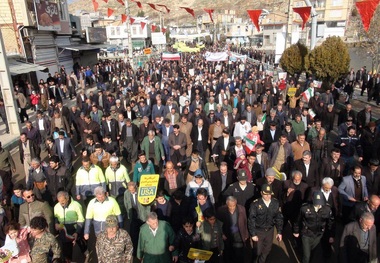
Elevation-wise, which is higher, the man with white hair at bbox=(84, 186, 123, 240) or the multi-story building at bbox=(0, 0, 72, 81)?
the multi-story building at bbox=(0, 0, 72, 81)

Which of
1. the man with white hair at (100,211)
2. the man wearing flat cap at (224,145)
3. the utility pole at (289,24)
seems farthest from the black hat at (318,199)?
the utility pole at (289,24)

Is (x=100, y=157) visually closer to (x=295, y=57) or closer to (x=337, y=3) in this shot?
(x=295, y=57)

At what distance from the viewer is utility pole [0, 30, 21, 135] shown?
11531 millimetres

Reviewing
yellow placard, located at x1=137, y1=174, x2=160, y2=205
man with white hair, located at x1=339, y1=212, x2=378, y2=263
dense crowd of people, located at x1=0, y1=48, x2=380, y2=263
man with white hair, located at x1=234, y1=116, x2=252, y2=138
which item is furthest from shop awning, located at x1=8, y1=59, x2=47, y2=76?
man with white hair, located at x1=339, y1=212, x2=378, y2=263

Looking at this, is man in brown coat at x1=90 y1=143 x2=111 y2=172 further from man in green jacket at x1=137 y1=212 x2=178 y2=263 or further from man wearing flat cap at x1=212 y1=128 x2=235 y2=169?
man in green jacket at x1=137 y1=212 x2=178 y2=263

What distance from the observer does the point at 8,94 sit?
1183 centimetres

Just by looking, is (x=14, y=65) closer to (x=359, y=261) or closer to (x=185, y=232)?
(x=185, y=232)

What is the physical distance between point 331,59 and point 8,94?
13941 mm

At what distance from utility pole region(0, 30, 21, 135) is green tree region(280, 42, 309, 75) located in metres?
14.1

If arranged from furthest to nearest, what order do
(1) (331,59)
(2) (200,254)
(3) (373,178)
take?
(1) (331,59) < (3) (373,178) < (2) (200,254)

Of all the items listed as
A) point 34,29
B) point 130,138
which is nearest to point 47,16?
point 34,29

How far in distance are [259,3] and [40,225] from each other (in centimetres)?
18564

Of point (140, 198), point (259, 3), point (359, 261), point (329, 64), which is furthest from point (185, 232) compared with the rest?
point (259, 3)

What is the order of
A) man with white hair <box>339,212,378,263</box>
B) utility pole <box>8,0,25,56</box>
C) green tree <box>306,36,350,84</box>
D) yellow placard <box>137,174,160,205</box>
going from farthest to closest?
utility pole <box>8,0,25,56</box> → green tree <box>306,36,350,84</box> → yellow placard <box>137,174,160,205</box> → man with white hair <box>339,212,378,263</box>
